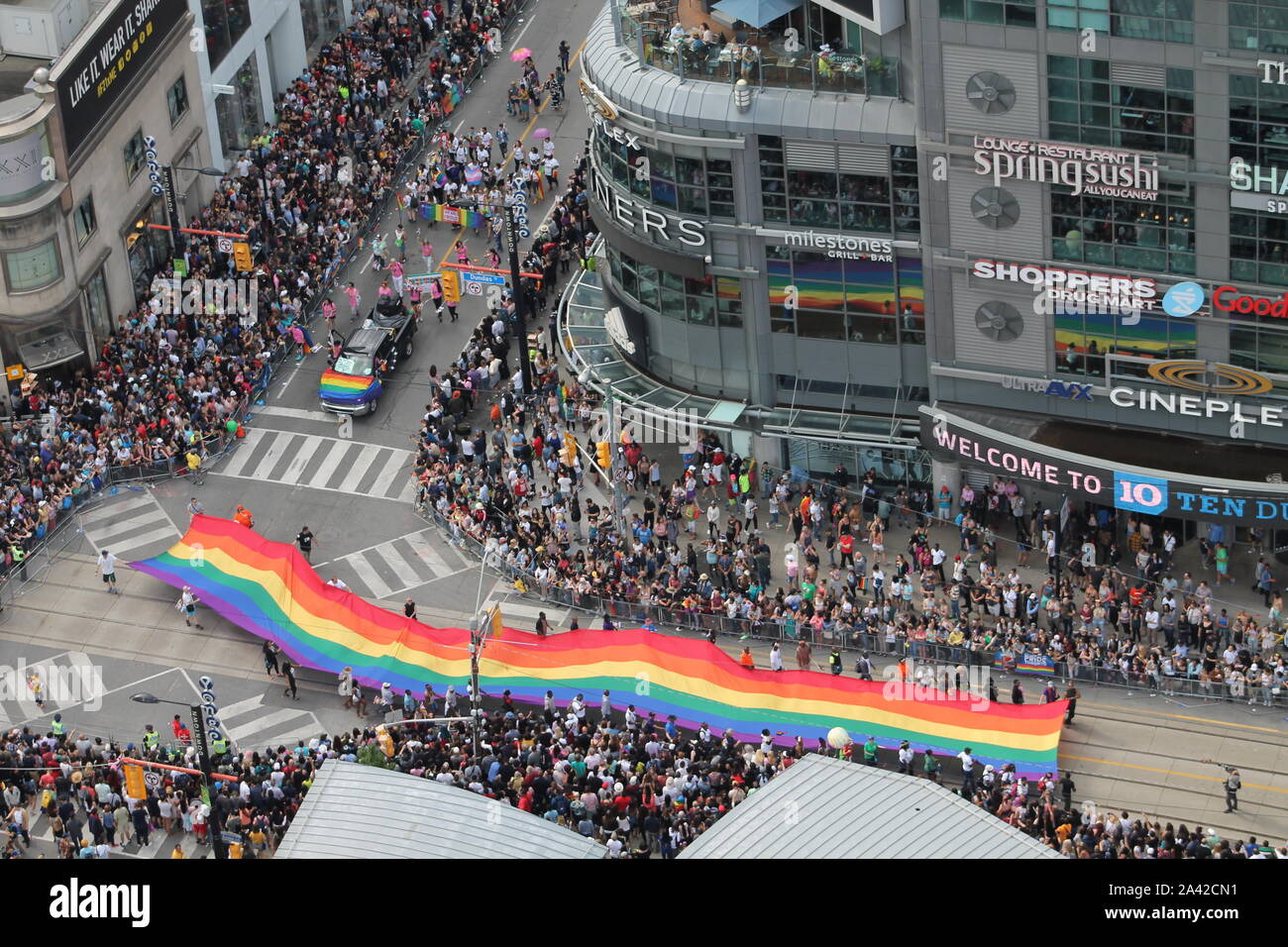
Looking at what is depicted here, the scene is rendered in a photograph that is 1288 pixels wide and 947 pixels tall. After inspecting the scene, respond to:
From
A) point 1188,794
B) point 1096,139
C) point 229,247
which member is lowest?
point 1188,794

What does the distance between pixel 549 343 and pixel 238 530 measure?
15450 mm

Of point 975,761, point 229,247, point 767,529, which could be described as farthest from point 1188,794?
point 229,247

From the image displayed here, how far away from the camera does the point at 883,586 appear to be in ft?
237

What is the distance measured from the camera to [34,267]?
8300 cm

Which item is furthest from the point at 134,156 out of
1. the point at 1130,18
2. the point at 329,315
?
the point at 1130,18

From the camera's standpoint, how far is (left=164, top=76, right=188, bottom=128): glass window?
91125mm

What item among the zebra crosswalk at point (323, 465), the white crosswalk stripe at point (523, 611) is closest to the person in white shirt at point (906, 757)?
the white crosswalk stripe at point (523, 611)

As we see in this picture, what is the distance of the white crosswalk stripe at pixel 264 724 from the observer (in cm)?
7031

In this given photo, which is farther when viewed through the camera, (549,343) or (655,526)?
(549,343)

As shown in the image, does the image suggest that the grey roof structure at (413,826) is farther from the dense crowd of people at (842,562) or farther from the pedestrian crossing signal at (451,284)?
the pedestrian crossing signal at (451,284)

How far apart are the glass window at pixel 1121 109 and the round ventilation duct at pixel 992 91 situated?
1277mm
